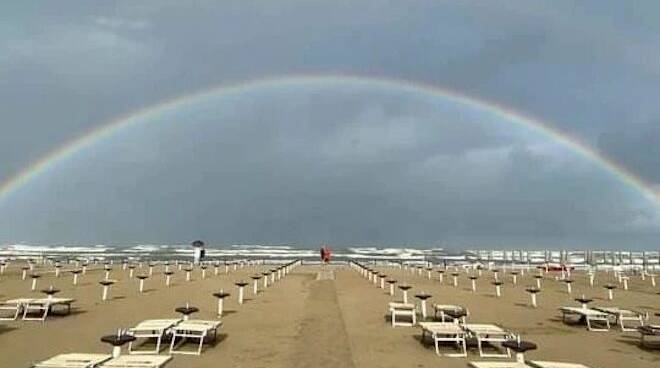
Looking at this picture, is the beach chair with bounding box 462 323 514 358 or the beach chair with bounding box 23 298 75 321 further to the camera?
the beach chair with bounding box 23 298 75 321

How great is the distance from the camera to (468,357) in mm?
12164

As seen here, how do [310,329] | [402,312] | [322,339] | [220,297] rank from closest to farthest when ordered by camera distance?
[322,339] < [310,329] < [402,312] < [220,297]

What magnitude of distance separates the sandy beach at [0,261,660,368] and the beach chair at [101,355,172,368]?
48.7 inches

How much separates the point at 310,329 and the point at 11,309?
9731 millimetres

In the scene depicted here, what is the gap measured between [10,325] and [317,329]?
8294 millimetres

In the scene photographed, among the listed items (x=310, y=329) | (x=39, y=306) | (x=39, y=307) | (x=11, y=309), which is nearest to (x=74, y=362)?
(x=310, y=329)

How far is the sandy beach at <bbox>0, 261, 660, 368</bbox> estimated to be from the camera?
1166 centimetres

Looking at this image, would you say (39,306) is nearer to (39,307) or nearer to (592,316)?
(39,307)

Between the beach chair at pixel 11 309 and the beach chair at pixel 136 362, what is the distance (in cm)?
915

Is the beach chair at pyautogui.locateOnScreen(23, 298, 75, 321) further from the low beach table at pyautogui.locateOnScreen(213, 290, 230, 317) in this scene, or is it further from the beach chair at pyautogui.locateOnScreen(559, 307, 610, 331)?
the beach chair at pyautogui.locateOnScreen(559, 307, 610, 331)

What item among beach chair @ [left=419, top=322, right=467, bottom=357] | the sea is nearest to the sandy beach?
beach chair @ [left=419, top=322, right=467, bottom=357]

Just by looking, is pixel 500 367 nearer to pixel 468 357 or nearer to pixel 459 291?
pixel 468 357

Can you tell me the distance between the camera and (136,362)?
9.21 meters

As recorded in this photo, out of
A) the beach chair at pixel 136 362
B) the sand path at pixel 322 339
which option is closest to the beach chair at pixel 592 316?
the sand path at pixel 322 339
